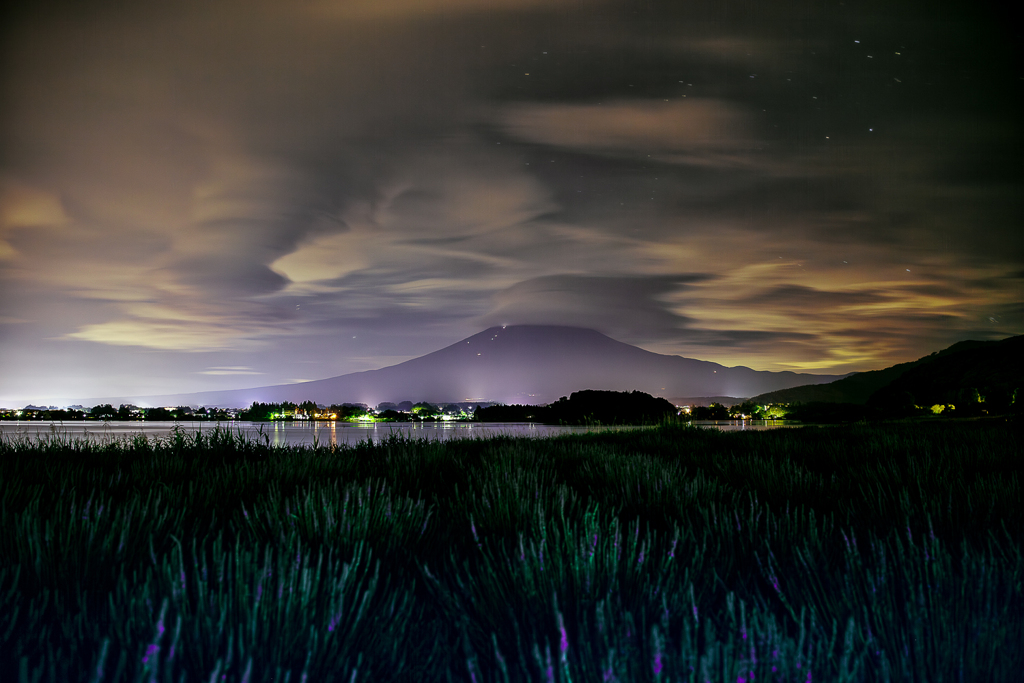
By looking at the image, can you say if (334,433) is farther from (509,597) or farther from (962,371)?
(962,371)

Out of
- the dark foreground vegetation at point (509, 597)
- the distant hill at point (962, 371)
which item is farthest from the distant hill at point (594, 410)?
the distant hill at point (962, 371)

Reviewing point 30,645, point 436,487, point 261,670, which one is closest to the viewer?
point 261,670

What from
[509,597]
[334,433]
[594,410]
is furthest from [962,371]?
[509,597]

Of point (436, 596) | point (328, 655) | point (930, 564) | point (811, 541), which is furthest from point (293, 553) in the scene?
point (930, 564)

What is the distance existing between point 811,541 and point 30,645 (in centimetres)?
301

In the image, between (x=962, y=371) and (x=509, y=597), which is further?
(x=962, y=371)

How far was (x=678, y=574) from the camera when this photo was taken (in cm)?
234

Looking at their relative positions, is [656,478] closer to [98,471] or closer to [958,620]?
[958,620]

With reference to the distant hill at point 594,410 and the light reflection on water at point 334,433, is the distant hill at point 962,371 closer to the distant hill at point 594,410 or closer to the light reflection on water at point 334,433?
the distant hill at point 594,410

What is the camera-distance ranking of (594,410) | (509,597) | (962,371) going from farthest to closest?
(962,371)
(594,410)
(509,597)

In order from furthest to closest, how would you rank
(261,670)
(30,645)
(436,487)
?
(436,487) < (30,645) < (261,670)

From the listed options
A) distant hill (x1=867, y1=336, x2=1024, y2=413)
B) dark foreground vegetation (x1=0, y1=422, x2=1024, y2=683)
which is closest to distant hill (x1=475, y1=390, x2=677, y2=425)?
dark foreground vegetation (x1=0, y1=422, x2=1024, y2=683)

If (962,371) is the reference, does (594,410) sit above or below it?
below

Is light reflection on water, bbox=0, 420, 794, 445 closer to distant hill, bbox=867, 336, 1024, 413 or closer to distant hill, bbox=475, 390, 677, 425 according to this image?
distant hill, bbox=475, 390, 677, 425
